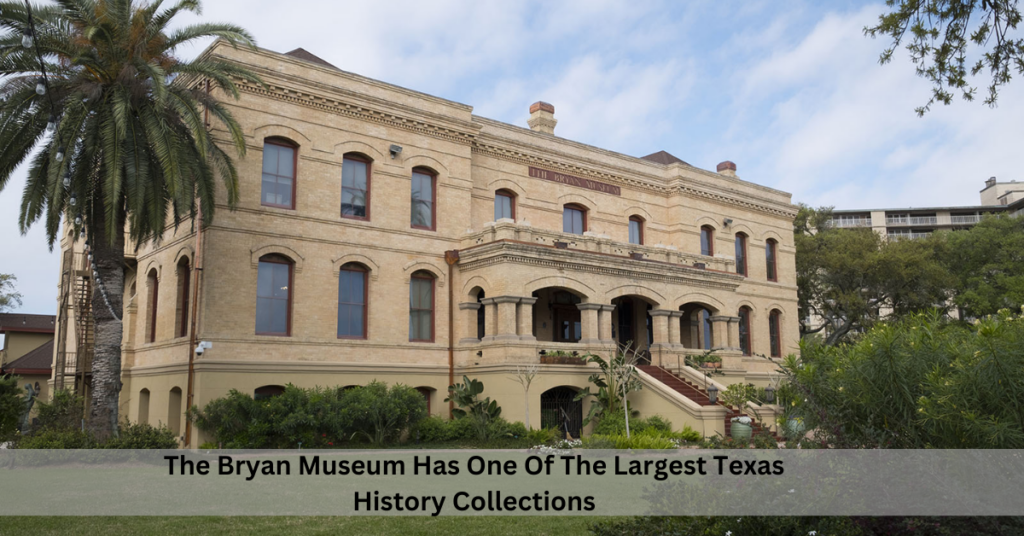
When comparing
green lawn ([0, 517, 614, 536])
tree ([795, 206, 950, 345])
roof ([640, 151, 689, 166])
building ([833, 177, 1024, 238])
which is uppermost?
building ([833, 177, 1024, 238])

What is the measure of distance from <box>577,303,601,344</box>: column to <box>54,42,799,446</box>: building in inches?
2.2

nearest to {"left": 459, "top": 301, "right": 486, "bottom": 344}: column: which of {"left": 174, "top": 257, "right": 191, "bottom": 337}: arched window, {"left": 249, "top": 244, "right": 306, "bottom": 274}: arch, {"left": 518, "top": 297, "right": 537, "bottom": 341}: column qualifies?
{"left": 518, "top": 297, "right": 537, "bottom": 341}: column

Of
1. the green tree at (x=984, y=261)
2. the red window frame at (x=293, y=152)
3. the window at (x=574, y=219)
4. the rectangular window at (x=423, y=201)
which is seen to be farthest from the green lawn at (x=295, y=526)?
the green tree at (x=984, y=261)

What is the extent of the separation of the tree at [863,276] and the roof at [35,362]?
4018 centimetres

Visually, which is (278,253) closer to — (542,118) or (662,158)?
(542,118)

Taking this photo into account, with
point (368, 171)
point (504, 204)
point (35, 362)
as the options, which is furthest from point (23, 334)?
point (504, 204)

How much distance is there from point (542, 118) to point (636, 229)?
5920mm

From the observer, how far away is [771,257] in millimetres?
37031

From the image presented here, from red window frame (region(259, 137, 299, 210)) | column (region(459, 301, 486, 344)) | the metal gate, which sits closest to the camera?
red window frame (region(259, 137, 299, 210))

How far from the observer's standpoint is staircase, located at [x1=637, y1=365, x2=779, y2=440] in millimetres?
22625

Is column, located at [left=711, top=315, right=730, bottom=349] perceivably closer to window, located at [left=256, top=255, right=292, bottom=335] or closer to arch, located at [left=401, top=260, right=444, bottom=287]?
arch, located at [left=401, top=260, right=444, bottom=287]

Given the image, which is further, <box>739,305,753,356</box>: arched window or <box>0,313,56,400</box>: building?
<box>0,313,56,400</box>: building

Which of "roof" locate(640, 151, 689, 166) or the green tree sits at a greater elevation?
"roof" locate(640, 151, 689, 166)

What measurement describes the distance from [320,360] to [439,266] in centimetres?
499
